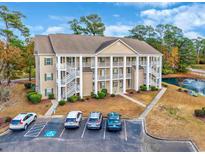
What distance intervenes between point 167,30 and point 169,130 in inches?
2194

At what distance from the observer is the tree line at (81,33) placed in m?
39.8

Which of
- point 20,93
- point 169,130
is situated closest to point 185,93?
point 169,130

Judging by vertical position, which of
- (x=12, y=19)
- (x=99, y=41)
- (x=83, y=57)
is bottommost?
(x=83, y=57)

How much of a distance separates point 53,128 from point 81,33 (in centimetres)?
4118

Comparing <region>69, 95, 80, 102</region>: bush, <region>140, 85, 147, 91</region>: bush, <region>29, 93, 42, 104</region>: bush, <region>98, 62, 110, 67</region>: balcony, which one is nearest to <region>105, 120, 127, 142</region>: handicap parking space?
<region>69, 95, 80, 102</region>: bush

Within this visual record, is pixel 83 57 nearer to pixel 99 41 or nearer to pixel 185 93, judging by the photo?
pixel 99 41

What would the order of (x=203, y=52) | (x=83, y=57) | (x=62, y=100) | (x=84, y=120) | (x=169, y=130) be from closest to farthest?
(x=169, y=130), (x=84, y=120), (x=62, y=100), (x=83, y=57), (x=203, y=52)

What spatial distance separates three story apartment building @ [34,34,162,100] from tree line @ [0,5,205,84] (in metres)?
7.11

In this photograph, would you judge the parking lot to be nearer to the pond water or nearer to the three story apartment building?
the three story apartment building

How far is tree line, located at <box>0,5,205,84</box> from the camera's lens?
1569 inches

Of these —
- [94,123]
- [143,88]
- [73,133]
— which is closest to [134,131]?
[94,123]

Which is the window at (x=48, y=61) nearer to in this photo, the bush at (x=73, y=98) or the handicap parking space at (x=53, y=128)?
the bush at (x=73, y=98)

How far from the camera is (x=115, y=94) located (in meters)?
36.2

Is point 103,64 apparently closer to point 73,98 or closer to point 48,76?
point 73,98
